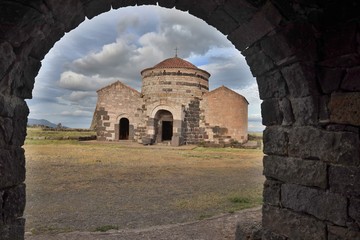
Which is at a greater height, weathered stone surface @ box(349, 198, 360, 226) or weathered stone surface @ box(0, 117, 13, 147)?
weathered stone surface @ box(0, 117, 13, 147)

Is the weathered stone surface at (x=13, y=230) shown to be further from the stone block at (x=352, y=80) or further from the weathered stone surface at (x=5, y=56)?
the stone block at (x=352, y=80)

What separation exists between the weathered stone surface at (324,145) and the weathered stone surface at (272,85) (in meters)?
0.50

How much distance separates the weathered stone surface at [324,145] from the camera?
3102 millimetres

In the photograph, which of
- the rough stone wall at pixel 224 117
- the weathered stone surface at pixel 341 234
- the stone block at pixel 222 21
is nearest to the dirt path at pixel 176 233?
the weathered stone surface at pixel 341 234

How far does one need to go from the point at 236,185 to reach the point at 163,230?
15.1 feet

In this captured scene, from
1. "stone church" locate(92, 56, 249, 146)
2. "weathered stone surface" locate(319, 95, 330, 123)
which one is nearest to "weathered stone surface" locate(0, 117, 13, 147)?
"weathered stone surface" locate(319, 95, 330, 123)

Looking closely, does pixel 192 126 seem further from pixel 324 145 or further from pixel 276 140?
pixel 324 145

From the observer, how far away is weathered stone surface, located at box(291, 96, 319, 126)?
342cm

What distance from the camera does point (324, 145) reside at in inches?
130

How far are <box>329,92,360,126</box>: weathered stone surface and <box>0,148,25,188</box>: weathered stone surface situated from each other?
3.31 metres

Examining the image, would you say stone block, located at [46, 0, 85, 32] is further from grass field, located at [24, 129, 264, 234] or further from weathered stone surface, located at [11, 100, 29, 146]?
grass field, located at [24, 129, 264, 234]

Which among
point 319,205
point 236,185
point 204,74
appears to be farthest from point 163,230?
point 204,74

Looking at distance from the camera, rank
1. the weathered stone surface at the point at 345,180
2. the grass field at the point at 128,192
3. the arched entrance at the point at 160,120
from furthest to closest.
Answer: the arched entrance at the point at 160,120
the grass field at the point at 128,192
the weathered stone surface at the point at 345,180

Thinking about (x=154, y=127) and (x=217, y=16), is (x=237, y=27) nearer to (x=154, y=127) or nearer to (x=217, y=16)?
(x=217, y=16)
